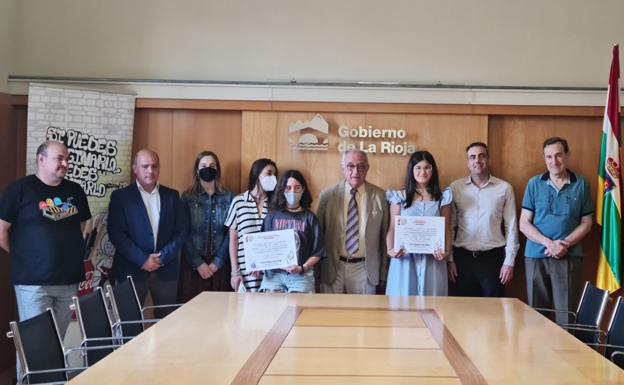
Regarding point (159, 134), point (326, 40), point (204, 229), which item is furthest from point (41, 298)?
point (326, 40)

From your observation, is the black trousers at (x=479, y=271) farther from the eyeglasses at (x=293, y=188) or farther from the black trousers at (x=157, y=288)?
the black trousers at (x=157, y=288)

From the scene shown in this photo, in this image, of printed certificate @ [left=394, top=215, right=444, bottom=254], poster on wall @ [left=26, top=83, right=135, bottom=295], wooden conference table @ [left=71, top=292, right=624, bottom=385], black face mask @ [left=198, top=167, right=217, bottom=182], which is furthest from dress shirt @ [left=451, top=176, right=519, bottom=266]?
poster on wall @ [left=26, top=83, right=135, bottom=295]

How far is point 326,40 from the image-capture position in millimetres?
5902

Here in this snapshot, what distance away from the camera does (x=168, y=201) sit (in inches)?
201

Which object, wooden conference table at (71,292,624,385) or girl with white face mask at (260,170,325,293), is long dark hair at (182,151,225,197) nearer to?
girl with white face mask at (260,170,325,293)

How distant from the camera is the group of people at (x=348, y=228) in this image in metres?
A: 4.79

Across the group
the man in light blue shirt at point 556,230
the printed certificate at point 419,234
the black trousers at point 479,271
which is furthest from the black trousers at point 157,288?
the man in light blue shirt at point 556,230

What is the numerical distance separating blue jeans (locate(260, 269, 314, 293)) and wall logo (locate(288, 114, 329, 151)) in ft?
5.00

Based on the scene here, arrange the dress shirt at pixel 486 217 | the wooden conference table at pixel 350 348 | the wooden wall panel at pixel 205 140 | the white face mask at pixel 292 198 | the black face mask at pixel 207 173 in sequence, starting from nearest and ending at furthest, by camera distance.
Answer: the wooden conference table at pixel 350 348, the white face mask at pixel 292 198, the dress shirt at pixel 486 217, the black face mask at pixel 207 173, the wooden wall panel at pixel 205 140

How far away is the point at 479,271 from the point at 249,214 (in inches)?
77.5

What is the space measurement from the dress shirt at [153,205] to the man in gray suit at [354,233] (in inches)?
52.2

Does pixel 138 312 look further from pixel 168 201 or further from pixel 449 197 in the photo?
pixel 449 197

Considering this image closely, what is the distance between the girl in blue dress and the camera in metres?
4.85

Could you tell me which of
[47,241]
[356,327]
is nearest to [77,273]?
[47,241]
